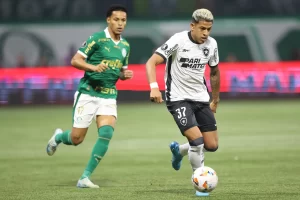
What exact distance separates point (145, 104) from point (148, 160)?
1278cm

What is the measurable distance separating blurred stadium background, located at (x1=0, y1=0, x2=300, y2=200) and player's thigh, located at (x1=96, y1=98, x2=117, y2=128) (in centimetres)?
78

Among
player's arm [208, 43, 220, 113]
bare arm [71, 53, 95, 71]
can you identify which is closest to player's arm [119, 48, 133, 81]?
bare arm [71, 53, 95, 71]

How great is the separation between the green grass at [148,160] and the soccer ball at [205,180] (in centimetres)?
14

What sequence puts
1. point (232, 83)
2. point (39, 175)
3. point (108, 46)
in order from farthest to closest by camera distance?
1. point (232, 83)
2. point (39, 175)
3. point (108, 46)

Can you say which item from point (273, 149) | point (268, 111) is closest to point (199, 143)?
point (273, 149)

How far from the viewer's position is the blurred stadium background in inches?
392

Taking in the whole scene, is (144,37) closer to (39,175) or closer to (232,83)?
(232,83)

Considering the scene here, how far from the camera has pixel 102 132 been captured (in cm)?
966

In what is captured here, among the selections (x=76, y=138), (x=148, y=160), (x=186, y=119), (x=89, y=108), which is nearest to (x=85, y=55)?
(x=89, y=108)

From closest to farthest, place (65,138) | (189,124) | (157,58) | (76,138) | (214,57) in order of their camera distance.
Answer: (157,58) < (189,124) < (214,57) < (76,138) < (65,138)

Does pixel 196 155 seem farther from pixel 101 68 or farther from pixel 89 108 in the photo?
pixel 89 108

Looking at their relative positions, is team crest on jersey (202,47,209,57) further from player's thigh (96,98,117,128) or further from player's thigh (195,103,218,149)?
player's thigh (96,98,117,128)

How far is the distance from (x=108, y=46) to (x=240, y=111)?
41.8ft

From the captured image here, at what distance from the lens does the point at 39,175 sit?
35.4 feet
